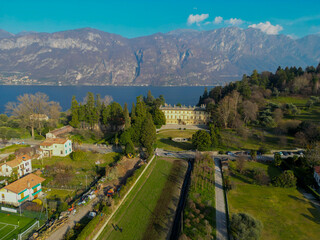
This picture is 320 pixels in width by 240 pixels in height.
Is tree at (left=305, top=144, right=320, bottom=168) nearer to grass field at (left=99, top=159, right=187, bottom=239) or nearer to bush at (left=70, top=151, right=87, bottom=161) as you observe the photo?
grass field at (left=99, top=159, right=187, bottom=239)

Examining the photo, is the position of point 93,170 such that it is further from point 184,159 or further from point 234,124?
point 234,124

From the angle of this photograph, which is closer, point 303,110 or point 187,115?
point 303,110

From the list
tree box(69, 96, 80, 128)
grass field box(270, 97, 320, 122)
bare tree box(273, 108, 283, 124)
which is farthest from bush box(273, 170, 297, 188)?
tree box(69, 96, 80, 128)

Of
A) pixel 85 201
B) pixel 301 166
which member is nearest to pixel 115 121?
pixel 85 201

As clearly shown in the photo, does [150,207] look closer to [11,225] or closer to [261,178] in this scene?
[11,225]

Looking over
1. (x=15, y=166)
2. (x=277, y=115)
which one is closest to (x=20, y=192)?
(x=15, y=166)

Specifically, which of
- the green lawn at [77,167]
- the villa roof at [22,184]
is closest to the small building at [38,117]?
the green lawn at [77,167]
